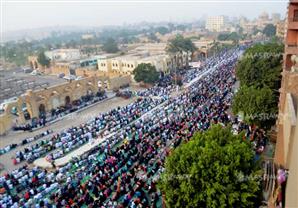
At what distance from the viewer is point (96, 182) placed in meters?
17.2

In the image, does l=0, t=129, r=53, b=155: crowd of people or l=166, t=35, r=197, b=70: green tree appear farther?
l=166, t=35, r=197, b=70: green tree

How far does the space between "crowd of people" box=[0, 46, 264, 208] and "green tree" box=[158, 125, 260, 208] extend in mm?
3102

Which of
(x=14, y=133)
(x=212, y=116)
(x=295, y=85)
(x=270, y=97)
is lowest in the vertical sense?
(x=14, y=133)

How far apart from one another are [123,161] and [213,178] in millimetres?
8395

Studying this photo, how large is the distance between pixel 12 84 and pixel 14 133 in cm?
2717

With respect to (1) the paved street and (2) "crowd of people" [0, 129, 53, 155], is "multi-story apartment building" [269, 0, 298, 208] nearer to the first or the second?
(1) the paved street

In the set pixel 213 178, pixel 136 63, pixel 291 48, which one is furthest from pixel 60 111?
pixel 213 178

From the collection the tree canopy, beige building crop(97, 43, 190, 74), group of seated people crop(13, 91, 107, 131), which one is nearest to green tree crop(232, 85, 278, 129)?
the tree canopy

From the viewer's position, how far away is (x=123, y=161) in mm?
19375

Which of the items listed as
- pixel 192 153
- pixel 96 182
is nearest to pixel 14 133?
pixel 96 182

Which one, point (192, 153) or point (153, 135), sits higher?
point (192, 153)

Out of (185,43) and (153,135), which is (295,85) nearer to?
(153,135)

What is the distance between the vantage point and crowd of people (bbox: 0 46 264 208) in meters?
16.2

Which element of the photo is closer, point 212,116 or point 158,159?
point 158,159
